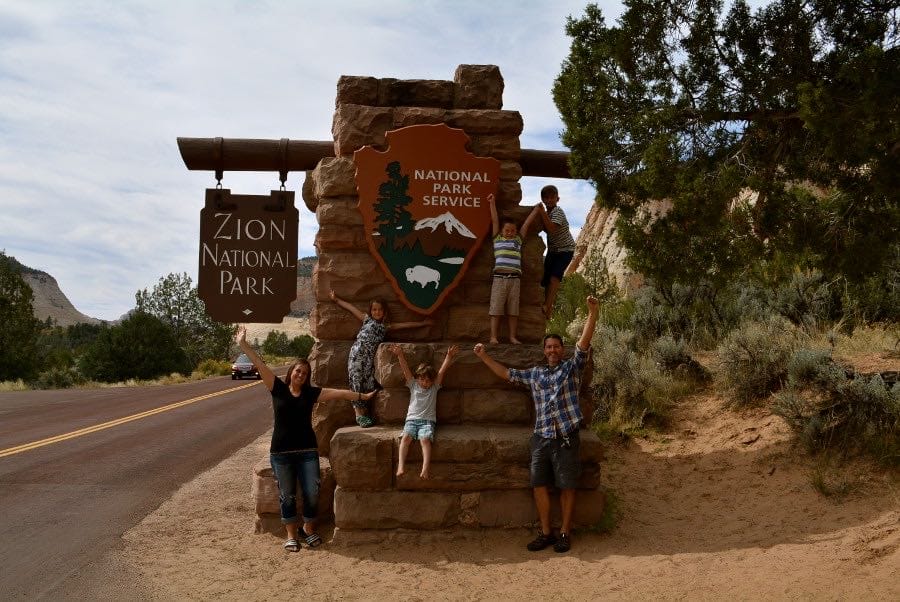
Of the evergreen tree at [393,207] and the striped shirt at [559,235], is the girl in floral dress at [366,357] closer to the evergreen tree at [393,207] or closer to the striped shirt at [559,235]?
the evergreen tree at [393,207]

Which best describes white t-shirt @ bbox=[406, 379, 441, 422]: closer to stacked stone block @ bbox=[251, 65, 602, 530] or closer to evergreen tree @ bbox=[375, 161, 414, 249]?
stacked stone block @ bbox=[251, 65, 602, 530]

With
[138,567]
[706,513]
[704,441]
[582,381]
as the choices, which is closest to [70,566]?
[138,567]

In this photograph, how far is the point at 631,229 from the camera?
27.4 feet

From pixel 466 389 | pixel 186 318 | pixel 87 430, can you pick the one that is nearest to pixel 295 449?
pixel 466 389

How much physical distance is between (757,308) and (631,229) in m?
4.04

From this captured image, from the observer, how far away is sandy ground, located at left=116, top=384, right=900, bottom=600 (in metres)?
4.49

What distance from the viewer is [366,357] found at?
5.82 metres

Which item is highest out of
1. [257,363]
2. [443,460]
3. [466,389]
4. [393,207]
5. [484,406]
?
[393,207]

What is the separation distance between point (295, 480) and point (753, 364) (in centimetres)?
563

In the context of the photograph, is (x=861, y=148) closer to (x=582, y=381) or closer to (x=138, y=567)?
(x=582, y=381)

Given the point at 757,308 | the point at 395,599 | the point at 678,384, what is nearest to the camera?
the point at 395,599

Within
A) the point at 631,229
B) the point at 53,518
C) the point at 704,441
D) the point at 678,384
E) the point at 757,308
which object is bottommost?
the point at 53,518

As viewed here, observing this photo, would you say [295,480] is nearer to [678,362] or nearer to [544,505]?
[544,505]

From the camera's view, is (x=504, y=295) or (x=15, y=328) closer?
(x=504, y=295)
